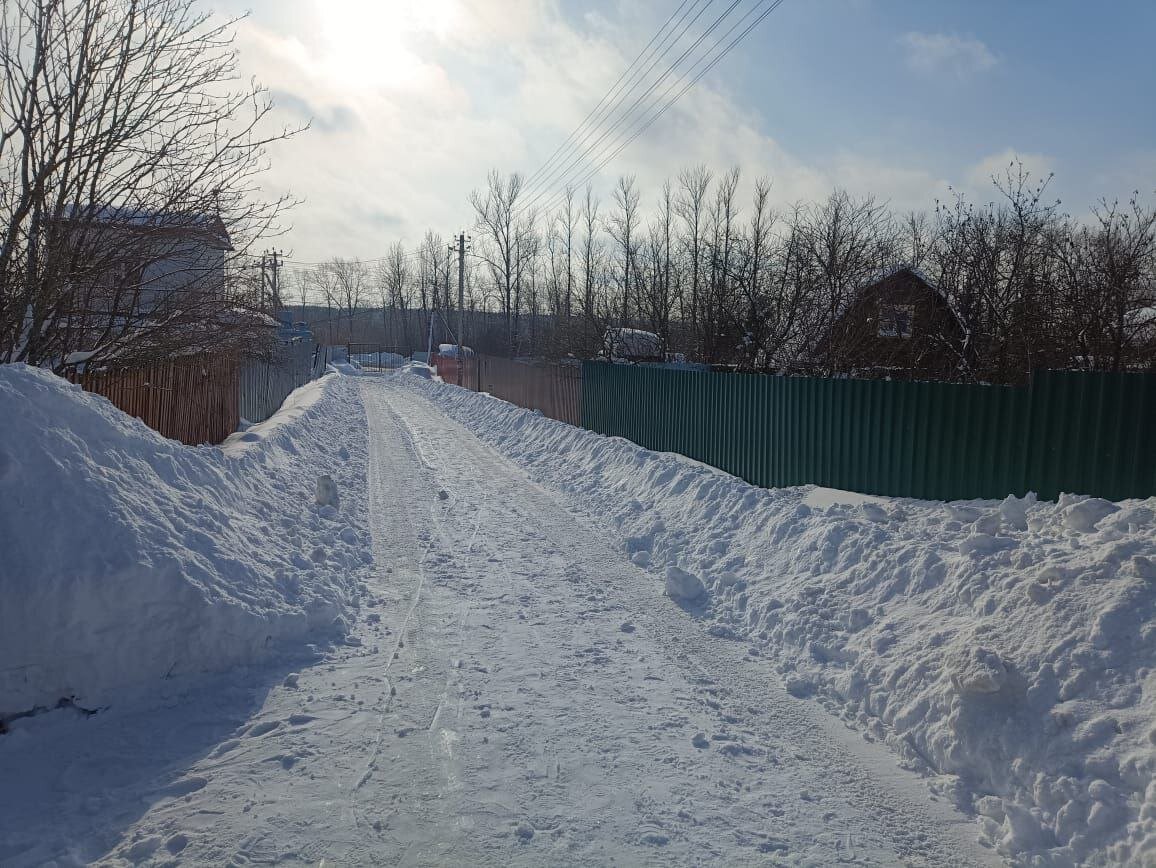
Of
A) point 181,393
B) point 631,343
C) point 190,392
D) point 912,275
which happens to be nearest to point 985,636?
point 181,393

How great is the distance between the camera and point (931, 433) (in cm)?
794

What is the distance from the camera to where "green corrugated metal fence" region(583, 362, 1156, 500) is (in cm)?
620

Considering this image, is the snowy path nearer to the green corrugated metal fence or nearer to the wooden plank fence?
the green corrugated metal fence

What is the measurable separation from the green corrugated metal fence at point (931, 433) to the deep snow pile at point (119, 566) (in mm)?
6157

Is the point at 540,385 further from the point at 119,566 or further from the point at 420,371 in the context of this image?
the point at 420,371

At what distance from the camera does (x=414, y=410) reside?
26016 mm

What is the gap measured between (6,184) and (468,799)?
7374 mm

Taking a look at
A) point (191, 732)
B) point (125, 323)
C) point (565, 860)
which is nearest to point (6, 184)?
point (125, 323)

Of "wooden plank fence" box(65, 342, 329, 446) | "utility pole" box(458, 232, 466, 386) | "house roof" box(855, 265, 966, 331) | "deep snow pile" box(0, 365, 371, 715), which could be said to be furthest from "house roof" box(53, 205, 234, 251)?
"utility pole" box(458, 232, 466, 386)

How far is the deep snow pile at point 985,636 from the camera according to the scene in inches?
135

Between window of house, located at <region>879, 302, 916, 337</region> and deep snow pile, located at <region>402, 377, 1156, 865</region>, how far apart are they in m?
8.91

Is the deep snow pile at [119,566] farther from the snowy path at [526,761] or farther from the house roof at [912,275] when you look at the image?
the house roof at [912,275]

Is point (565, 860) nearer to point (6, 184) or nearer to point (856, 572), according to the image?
point (856, 572)

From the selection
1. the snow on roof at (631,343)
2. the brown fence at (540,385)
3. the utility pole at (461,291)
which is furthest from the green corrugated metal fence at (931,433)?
the utility pole at (461,291)
